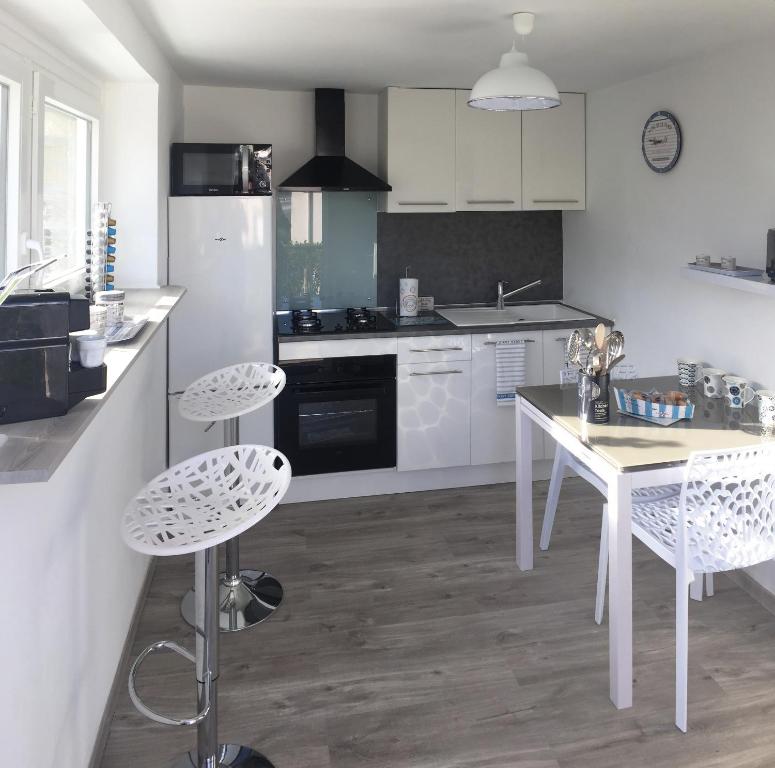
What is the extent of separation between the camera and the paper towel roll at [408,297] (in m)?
4.37

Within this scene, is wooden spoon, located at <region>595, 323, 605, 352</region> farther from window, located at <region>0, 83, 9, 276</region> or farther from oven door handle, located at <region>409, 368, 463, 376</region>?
window, located at <region>0, 83, 9, 276</region>

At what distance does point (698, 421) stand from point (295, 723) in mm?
1764

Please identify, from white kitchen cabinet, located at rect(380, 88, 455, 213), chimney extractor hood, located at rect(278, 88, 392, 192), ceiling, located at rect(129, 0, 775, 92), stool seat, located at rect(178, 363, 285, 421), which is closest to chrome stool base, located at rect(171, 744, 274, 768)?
stool seat, located at rect(178, 363, 285, 421)

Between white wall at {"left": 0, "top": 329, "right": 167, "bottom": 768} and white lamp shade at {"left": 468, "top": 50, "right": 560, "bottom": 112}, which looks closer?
white wall at {"left": 0, "top": 329, "right": 167, "bottom": 768}

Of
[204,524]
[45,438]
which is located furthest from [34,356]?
[204,524]

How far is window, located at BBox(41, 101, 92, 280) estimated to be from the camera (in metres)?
2.40

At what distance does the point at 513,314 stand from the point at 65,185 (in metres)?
2.80

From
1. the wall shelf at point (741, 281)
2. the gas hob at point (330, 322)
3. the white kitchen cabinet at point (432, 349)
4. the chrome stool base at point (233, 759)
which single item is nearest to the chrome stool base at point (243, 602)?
the chrome stool base at point (233, 759)

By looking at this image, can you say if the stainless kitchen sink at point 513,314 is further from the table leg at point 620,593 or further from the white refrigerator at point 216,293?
the table leg at point 620,593

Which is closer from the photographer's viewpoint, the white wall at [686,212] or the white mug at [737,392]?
the white mug at [737,392]

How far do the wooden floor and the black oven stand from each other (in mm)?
516

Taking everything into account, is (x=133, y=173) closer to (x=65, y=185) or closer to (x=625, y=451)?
(x=65, y=185)

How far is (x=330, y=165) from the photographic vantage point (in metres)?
4.05

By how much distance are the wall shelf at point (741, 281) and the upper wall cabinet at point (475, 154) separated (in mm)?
1514
